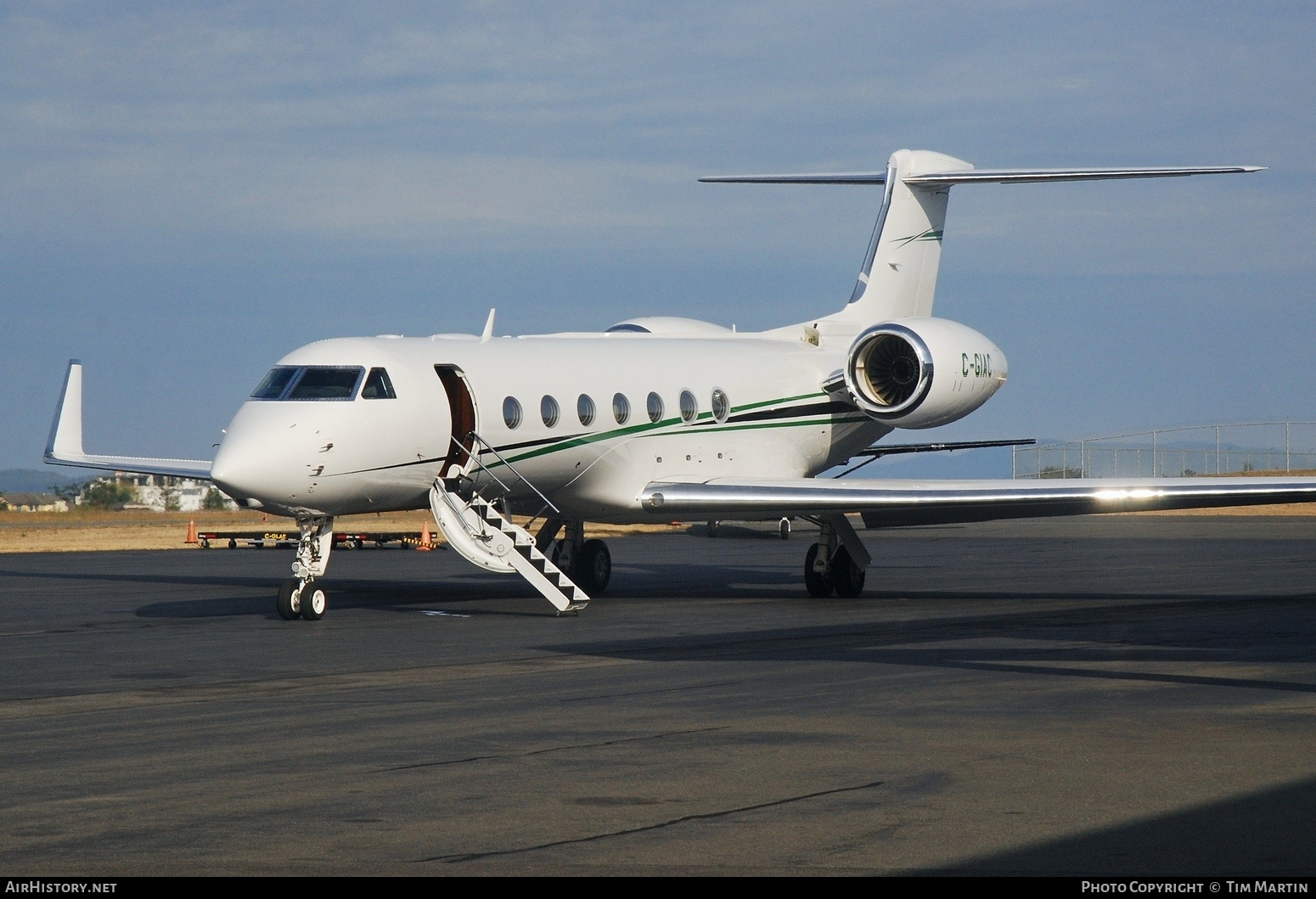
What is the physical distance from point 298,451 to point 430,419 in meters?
1.94

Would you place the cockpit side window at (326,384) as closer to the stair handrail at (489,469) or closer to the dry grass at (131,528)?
the stair handrail at (489,469)

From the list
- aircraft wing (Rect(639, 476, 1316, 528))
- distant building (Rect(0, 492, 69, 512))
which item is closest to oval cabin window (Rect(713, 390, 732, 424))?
aircraft wing (Rect(639, 476, 1316, 528))

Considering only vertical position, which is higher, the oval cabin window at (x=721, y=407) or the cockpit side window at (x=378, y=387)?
the cockpit side window at (x=378, y=387)

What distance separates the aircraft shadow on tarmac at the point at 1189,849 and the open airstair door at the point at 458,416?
Answer: 43.4ft

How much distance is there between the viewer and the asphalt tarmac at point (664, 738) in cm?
684

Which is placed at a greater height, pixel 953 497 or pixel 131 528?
pixel 953 497

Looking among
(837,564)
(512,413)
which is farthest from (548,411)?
(837,564)

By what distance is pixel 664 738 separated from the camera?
385 inches

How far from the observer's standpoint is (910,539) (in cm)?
4409

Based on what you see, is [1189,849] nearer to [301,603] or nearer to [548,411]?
[301,603]

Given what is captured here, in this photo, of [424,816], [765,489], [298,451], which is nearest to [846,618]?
[765,489]

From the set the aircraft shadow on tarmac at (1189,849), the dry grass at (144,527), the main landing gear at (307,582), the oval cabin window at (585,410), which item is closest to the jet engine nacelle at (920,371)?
the oval cabin window at (585,410)

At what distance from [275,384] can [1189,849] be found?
13.9 m

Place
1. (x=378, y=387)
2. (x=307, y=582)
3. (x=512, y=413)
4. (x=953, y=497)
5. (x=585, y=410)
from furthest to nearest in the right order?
(x=585, y=410) < (x=512, y=413) < (x=953, y=497) < (x=378, y=387) < (x=307, y=582)
